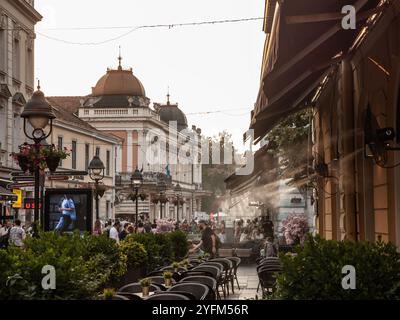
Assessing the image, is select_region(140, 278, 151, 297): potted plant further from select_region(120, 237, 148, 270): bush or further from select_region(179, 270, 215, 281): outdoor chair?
select_region(120, 237, 148, 270): bush

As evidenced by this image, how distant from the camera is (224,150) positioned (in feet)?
85.3

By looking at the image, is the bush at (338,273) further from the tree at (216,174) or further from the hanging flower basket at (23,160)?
the tree at (216,174)

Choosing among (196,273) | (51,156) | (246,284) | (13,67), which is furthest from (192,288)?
(13,67)

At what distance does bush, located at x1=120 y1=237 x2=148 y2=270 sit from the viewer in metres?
16.8

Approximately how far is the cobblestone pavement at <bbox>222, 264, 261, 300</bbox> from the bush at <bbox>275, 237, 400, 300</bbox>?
271 inches

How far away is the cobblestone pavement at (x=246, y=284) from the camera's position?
1623 cm

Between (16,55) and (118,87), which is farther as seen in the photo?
(16,55)

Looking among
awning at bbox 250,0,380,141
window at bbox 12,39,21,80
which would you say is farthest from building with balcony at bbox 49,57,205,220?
awning at bbox 250,0,380,141

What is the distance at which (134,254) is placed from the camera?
55.1ft

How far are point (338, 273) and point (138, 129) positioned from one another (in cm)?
1614

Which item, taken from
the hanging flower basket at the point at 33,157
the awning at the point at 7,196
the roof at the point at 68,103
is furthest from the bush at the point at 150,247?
the awning at the point at 7,196

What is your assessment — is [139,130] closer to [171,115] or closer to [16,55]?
[171,115]

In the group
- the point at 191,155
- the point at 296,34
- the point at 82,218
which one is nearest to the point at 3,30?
the point at 191,155
